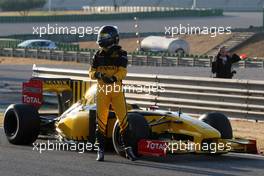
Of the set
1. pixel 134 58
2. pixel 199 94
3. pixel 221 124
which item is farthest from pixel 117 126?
pixel 134 58

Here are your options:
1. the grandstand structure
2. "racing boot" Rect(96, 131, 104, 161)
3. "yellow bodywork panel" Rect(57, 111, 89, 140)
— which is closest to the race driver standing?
"racing boot" Rect(96, 131, 104, 161)

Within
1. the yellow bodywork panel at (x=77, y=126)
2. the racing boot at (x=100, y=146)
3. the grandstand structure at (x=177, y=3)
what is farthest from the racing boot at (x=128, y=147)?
the grandstand structure at (x=177, y=3)

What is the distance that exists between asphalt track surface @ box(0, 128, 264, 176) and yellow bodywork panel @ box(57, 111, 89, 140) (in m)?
0.23

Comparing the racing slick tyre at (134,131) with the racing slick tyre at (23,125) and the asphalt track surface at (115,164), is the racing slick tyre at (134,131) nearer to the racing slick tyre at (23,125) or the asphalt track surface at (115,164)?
the asphalt track surface at (115,164)

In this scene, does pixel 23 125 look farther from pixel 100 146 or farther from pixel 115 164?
pixel 115 164

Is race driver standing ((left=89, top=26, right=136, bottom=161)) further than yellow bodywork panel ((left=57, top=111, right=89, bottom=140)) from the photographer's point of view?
No

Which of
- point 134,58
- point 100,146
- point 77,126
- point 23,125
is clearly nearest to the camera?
point 100,146

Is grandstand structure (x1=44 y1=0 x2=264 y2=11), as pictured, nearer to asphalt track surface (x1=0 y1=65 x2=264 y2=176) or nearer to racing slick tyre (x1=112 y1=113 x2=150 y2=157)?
asphalt track surface (x1=0 y1=65 x2=264 y2=176)

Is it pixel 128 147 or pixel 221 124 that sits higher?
pixel 221 124

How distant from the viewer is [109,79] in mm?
10609

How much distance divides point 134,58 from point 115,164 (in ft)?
121

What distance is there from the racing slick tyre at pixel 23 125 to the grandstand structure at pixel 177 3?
7707cm

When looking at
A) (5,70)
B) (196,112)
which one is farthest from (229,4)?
(196,112)

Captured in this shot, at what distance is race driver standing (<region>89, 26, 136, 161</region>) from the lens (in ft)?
34.9
